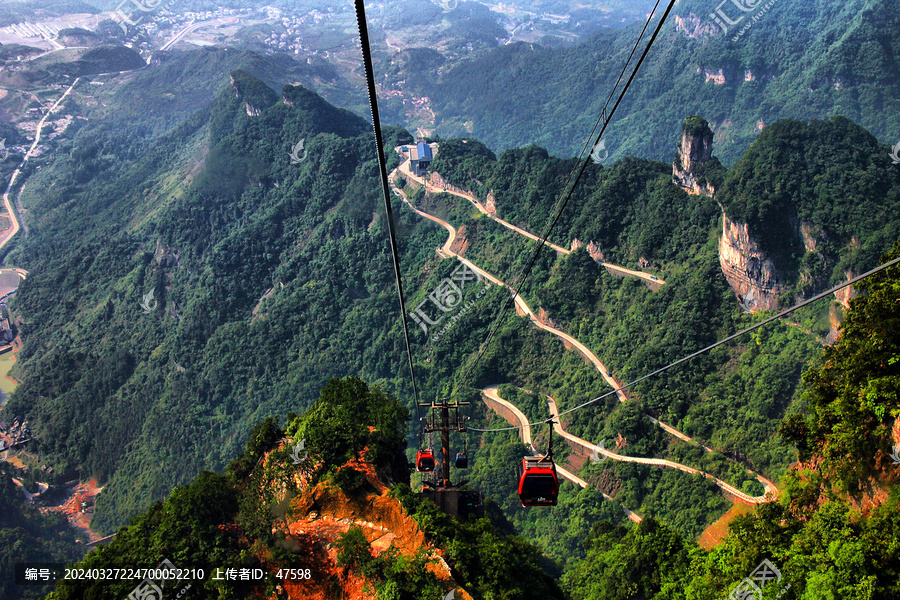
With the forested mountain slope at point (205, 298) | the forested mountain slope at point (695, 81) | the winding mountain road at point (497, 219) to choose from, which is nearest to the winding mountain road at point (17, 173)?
the forested mountain slope at point (205, 298)

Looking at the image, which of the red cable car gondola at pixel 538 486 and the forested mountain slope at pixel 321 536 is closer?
the red cable car gondola at pixel 538 486

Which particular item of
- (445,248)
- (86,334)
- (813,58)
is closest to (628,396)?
(445,248)

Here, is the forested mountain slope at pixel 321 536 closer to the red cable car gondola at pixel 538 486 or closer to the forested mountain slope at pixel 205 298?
the red cable car gondola at pixel 538 486

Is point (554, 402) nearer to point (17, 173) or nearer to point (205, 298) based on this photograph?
point (205, 298)

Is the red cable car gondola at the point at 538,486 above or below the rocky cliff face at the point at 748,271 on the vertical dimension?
above

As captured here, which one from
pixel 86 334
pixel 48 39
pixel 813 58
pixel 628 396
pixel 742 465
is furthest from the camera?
pixel 48 39

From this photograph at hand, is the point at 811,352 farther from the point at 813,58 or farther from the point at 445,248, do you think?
the point at 813,58
